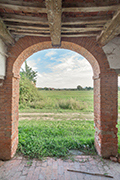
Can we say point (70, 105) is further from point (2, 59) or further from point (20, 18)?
point (20, 18)

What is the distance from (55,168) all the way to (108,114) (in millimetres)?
2249

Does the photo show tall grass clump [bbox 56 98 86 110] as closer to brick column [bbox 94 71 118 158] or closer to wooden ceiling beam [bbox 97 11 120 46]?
brick column [bbox 94 71 118 158]

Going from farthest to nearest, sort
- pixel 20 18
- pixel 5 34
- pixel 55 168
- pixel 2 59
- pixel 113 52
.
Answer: pixel 113 52, pixel 2 59, pixel 55 168, pixel 5 34, pixel 20 18

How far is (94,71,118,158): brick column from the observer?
114 inches

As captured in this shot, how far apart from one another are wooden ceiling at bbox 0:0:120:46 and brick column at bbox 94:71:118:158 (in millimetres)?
1183

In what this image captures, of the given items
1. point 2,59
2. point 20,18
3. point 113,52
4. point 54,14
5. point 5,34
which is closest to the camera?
point 54,14

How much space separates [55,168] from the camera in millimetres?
2553

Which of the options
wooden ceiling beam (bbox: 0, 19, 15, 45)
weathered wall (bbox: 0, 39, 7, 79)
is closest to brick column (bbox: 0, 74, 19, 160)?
weathered wall (bbox: 0, 39, 7, 79)

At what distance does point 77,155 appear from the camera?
3.04 metres

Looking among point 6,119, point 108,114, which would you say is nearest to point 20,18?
point 6,119

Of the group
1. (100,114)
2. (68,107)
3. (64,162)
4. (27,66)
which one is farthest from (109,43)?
(27,66)

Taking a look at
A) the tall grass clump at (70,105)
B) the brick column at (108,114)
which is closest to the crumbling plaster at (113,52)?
the brick column at (108,114)

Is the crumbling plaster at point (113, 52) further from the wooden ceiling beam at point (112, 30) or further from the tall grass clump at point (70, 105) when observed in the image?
the tall grass clump at point (70, 105)

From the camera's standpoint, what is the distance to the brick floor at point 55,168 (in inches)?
91.0
